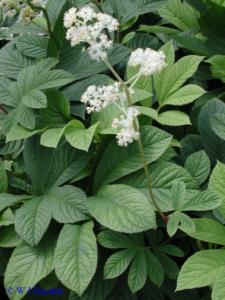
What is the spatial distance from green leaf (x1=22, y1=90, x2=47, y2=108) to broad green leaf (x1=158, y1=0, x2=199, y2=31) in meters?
0.51

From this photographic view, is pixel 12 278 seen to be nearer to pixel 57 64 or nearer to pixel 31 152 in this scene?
pixel 31 152

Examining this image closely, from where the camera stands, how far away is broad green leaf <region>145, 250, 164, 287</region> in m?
1.01

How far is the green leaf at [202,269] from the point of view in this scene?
0.91m

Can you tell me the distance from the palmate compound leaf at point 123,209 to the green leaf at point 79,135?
0.13 m

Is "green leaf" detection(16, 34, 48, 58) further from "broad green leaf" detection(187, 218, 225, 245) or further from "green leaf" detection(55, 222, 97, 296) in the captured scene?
"broad green leaf" detection(187, 218, 225, 245)

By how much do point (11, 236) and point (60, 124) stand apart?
31 cm

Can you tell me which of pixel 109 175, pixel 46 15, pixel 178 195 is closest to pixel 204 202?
pixel 178 195

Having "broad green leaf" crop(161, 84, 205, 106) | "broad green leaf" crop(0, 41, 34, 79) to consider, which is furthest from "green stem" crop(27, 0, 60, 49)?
"broad green leaf" crop(161, 84, 205, 106)

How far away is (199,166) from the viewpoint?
110 cm

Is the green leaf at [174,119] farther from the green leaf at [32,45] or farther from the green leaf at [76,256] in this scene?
the green leaf at [32,45]

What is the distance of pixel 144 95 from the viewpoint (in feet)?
3.71

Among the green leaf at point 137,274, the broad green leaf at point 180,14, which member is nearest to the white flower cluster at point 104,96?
the green leaf at point 137,274

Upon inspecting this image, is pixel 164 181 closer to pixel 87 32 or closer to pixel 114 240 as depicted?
pixel 114 240

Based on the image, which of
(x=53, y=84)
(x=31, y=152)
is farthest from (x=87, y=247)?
(x=53, y=84)
